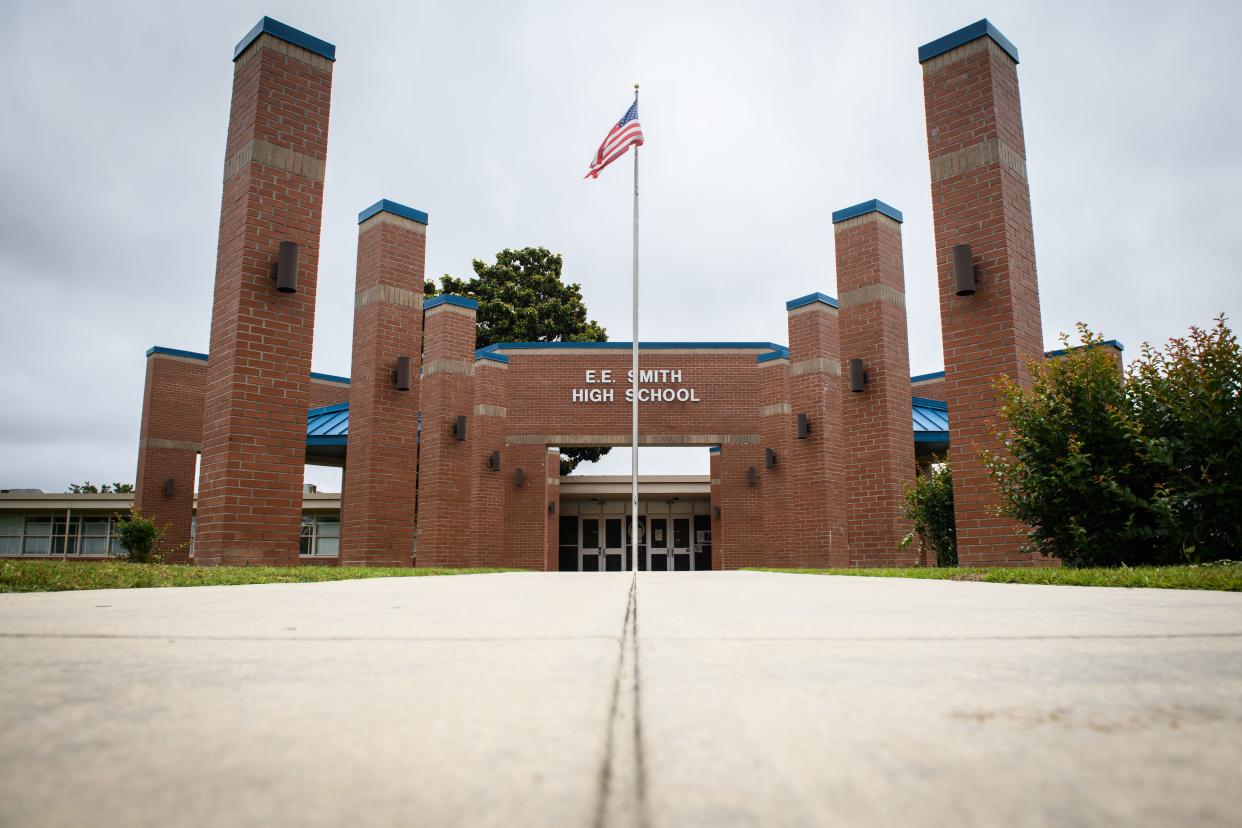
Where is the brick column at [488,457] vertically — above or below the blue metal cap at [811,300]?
below

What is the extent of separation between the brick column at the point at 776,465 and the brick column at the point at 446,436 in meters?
8.95

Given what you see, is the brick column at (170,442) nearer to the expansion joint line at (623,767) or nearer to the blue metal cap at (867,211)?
the blue metal cap at (867,211)

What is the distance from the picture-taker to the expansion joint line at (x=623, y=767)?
0.76 m

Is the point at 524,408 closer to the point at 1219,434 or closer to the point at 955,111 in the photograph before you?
the point at 955,111

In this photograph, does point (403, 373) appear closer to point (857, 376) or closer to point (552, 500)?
point (857, 376)

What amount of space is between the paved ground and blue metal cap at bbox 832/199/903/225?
13428mm

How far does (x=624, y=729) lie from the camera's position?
3.60 ft

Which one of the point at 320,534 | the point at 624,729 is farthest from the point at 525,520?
the point at 624,729

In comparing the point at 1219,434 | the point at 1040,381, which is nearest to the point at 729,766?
the point at 1219,434

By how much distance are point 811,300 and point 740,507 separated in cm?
840

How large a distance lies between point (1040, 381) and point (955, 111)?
4476 mm

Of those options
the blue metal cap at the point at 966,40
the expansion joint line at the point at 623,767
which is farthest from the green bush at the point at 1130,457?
the expansion joint line at the point at 623,767

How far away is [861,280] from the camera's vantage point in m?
14.3

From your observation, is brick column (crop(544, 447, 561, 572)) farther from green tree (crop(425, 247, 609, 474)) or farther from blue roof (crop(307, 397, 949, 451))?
green tree (crop(425, 247, 609, 474))
